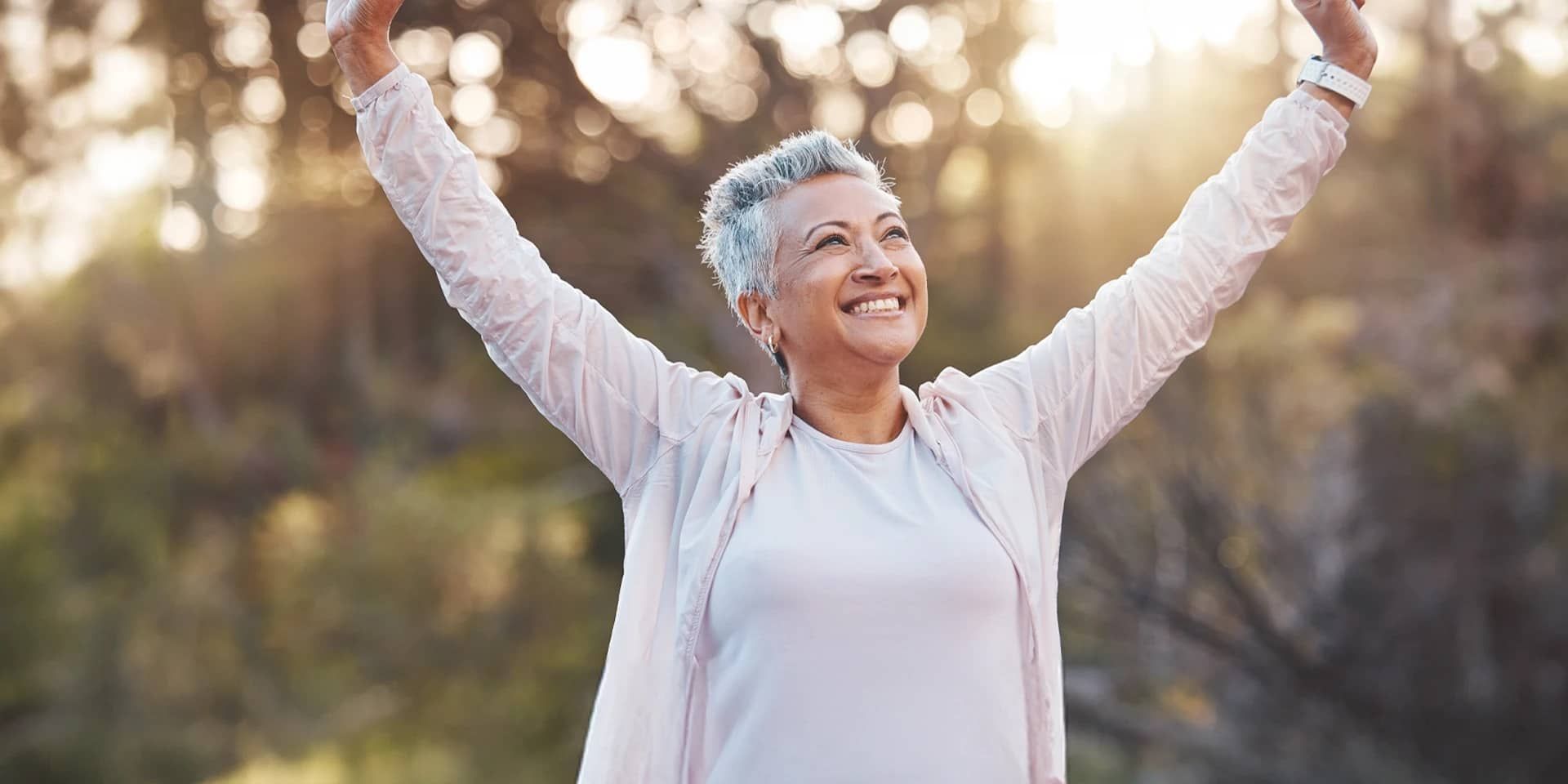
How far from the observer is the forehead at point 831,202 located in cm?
143

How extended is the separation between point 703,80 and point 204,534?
4.20 m

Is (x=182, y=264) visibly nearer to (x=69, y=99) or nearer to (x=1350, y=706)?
(x=69, y=99)

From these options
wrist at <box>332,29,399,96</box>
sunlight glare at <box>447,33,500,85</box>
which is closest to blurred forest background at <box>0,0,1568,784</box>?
sunlight glare at <box>447,33,500,85</box>

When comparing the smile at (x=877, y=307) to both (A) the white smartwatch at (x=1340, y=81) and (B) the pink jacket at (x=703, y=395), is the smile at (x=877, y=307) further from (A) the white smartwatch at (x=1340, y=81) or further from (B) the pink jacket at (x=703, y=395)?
(A) the white smartwatch at (x=1340, y=81)

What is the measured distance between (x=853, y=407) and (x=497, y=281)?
35 cm

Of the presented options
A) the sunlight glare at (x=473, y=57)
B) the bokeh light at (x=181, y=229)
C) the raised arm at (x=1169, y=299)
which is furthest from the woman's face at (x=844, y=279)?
the bokeh light at (x=181, y=229)

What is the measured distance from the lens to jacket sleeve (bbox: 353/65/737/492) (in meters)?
1.32

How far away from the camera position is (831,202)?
144 cm

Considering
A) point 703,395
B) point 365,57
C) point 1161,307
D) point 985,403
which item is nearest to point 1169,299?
point 1161,307

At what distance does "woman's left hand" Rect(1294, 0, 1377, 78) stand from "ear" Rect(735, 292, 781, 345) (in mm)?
616

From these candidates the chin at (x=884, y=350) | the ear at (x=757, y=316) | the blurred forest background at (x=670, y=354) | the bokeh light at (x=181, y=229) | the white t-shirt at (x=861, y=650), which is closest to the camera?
the white t-shirt at (x=861, y=650)

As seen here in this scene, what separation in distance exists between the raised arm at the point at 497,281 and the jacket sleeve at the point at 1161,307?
33 cm

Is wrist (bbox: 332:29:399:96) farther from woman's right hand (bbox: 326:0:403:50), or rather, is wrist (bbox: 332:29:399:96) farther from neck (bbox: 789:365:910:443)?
neck (bbox: 789:365:910:443)

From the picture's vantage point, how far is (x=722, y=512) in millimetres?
1308
